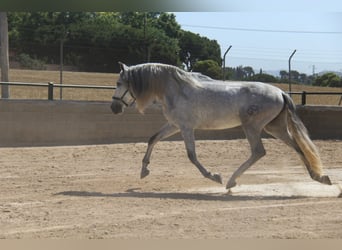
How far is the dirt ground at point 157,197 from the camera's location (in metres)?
4.40

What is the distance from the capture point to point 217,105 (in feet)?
22.7

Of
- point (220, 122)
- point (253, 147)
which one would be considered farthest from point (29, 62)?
point (253, 147)

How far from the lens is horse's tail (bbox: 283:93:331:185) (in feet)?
22.4

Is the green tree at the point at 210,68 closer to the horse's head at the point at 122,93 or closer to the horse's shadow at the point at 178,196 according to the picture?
A: the horse's head at the point at 122,93

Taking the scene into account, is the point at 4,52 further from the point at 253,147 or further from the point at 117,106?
the point at 253,147

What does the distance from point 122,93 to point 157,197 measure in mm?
1666

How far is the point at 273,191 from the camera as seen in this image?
690 cm

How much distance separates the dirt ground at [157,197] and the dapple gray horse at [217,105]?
60cm

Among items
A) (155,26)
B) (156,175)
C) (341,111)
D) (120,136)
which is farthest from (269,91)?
(155,26)

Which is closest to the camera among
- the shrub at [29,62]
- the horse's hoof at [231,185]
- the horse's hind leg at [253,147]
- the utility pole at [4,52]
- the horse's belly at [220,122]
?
the horse's hoof at [231,185]

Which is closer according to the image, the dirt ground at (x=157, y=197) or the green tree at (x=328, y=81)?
the dirt ground at (x=157, y=197)

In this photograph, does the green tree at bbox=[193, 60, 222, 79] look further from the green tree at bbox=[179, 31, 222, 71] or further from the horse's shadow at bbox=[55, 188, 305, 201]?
the horse's shadow at bbox=[55, 188, 305, 201]

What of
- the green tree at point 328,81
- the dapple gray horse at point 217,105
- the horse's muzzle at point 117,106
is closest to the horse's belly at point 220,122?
the dapple gray horse at point 217,105

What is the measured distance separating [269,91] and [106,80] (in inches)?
343
